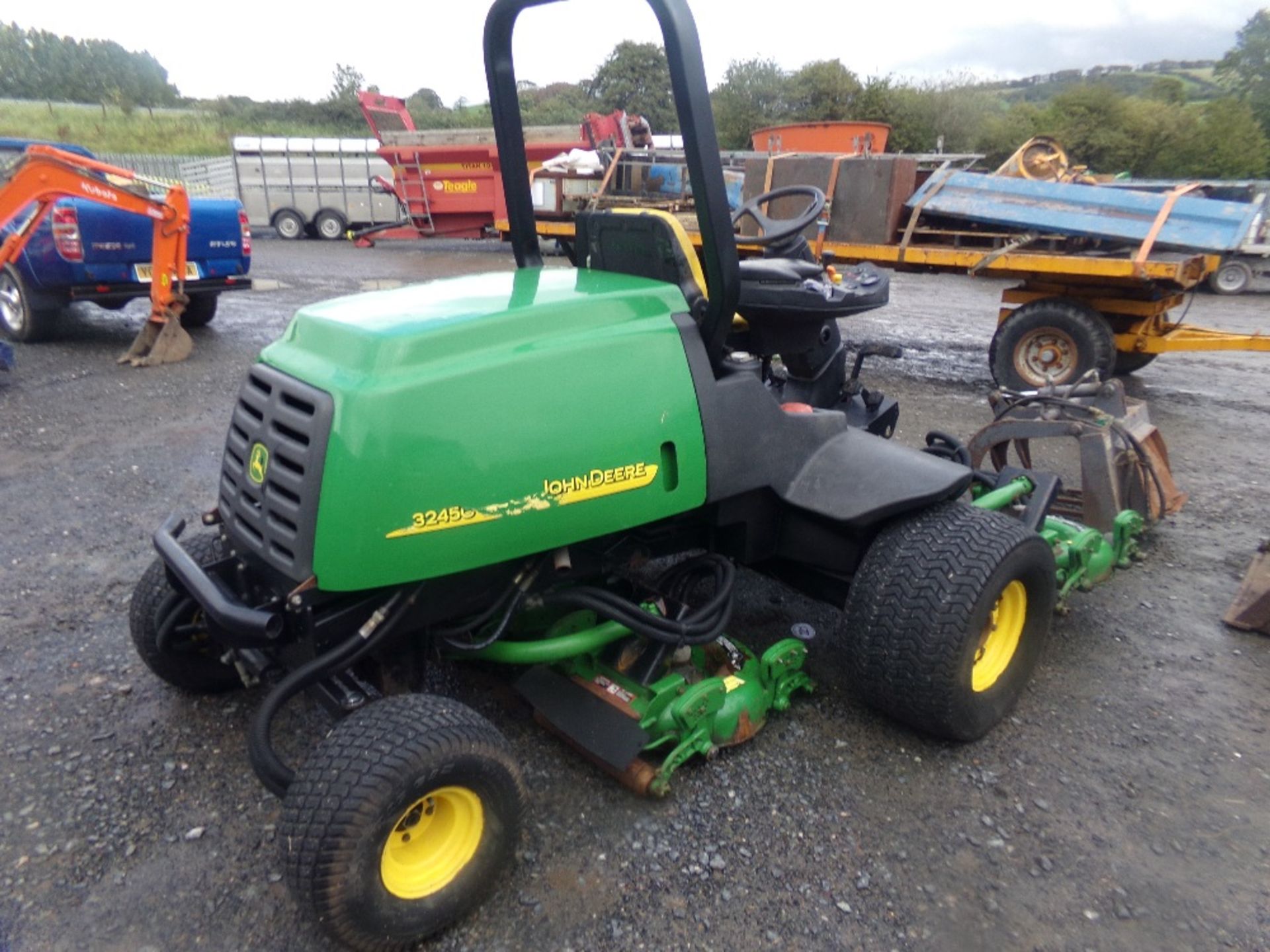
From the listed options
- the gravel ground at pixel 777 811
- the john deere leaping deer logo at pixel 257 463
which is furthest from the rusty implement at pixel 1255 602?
the john deere leaping deer logo at pixel 257 463

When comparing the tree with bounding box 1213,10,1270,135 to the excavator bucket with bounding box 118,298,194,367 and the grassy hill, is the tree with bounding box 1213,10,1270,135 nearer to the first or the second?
the grassy hill

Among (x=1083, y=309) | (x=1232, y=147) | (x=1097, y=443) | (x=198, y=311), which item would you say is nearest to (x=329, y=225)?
(x=198, y=311)

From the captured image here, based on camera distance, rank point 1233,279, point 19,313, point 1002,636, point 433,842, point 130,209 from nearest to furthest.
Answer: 1. point 433,842
2. point 1002,636
3. point 130,209
4. point 19,313
5. point 1233,279

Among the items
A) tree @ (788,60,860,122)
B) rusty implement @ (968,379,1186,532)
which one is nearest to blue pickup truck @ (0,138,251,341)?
rusty implement @ (968,379,1186,532)

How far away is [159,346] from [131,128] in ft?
92.6

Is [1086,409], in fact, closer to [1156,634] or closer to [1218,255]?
[1156,634]

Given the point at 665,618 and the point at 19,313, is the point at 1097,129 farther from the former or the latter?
the point at 665,618

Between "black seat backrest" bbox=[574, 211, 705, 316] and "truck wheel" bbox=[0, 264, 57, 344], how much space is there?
23.0 ft

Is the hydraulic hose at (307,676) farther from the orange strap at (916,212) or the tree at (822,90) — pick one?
the tree at (822,90)

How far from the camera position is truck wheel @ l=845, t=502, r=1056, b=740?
2574mm

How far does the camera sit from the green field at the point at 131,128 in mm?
27500

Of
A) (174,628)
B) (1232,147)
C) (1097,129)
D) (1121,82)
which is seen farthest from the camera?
(1121,82)

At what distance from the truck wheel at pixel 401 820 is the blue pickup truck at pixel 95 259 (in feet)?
23.9

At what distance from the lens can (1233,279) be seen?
12883 mm
